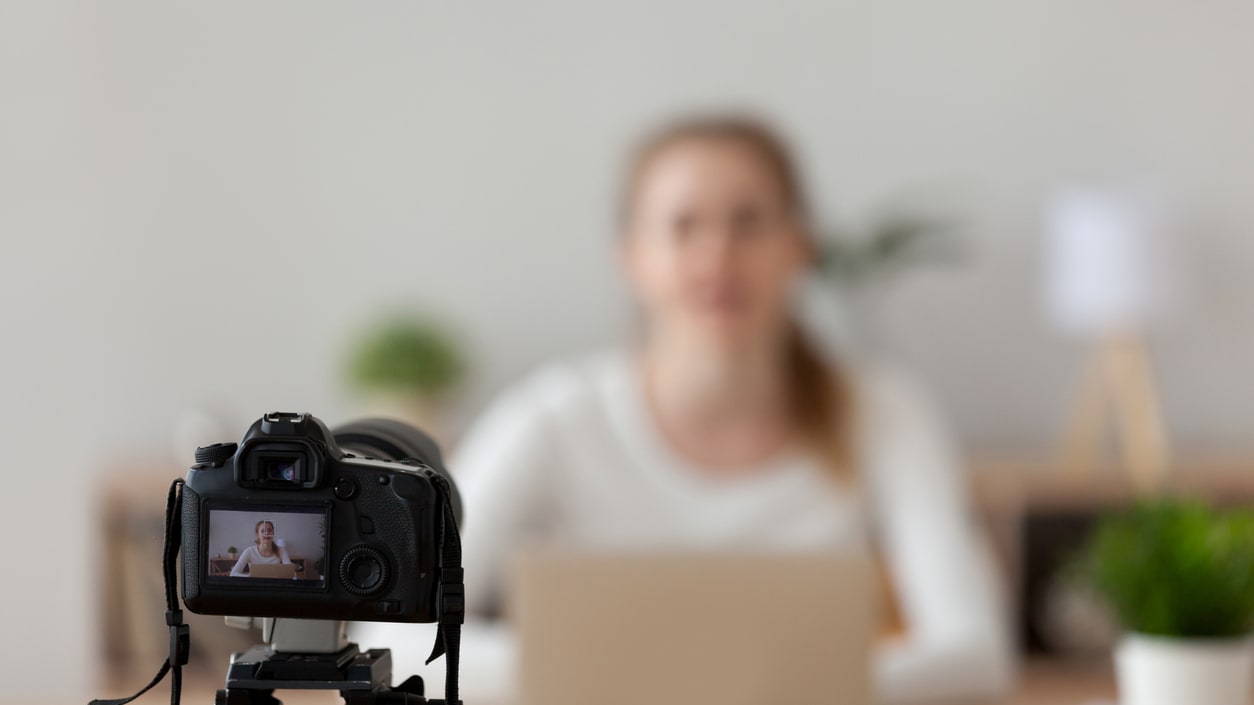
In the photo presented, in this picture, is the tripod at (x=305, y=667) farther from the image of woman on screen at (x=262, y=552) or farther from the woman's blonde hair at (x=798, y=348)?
the woman's blonde hair at (x=798, y=348)

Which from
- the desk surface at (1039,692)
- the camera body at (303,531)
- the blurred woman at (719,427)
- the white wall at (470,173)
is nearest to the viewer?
the camera body at (303,531)

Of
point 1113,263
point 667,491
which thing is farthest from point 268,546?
point 1113,263

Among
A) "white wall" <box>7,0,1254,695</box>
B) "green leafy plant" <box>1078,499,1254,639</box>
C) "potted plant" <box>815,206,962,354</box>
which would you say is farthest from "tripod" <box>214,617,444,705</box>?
"white wall" <box>7,0,1254,695</box>

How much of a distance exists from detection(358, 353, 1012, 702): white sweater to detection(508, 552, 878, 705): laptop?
0.67 m

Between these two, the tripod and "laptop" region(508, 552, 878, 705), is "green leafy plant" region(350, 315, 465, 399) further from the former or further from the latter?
the tripod

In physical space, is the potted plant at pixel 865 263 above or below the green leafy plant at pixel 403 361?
above

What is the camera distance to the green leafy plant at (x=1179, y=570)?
99 cm

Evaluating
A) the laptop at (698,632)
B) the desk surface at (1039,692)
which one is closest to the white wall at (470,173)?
the desk surface at (1039,692)

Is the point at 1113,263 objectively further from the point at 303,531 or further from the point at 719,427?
the point at 303,531

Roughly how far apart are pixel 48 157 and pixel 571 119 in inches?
42.3

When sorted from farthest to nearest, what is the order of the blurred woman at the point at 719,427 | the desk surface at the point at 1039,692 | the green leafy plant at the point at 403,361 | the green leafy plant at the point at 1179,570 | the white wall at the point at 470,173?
1. the white wall at the point at 470,173
2. the green leafy plant at the point at 403,361
3. the blurred woman at the point at 719,427
4. the green leafy plant at the point at 1179,570
5. the desk surface at the point at 1039,692

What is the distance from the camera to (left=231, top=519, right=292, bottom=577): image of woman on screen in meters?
0.67

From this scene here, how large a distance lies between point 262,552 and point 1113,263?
203cm

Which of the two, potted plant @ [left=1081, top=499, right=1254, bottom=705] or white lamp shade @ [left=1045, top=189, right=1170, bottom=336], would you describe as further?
white lamp shade @ [left=1045, top=189, right=1170, bottom=336]
